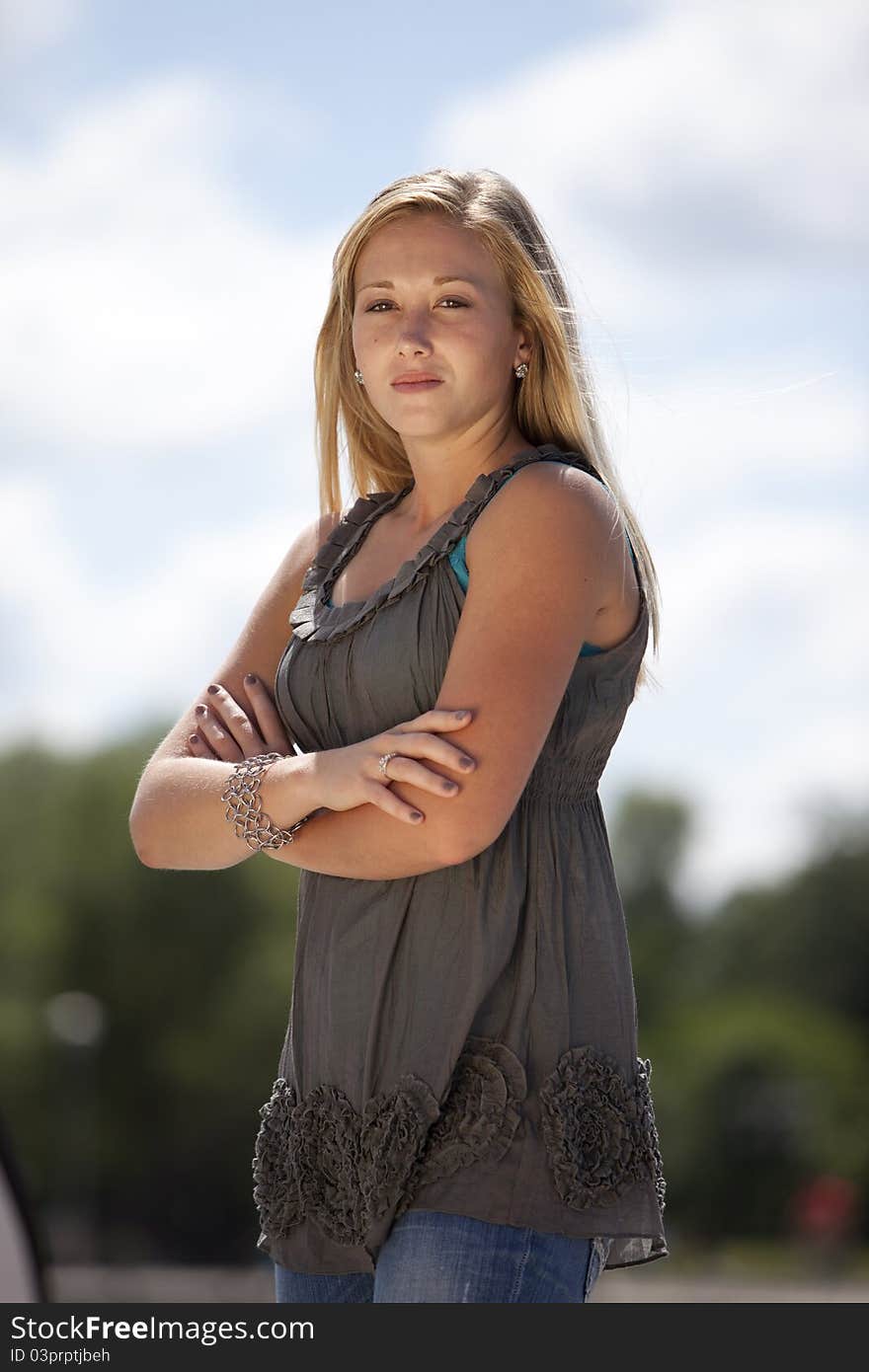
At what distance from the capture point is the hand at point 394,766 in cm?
290

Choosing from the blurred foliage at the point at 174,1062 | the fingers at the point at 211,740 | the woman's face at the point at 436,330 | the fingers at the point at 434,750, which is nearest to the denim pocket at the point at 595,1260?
the fingers at the point at 434,750

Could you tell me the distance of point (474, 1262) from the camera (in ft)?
9.16

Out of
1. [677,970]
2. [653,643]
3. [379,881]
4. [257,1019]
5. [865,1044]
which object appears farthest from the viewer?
[677,970]

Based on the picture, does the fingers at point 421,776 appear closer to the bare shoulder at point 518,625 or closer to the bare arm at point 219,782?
the bare shoulder at point 518,625

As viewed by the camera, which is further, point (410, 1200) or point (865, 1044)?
point (865, 1044)

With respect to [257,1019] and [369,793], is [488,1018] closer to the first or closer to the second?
[369,793]

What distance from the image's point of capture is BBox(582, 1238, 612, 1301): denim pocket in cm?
296

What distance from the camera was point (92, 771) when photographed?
170 feet

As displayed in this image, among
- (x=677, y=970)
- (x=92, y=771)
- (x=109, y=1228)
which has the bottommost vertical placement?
(x=109, y=1228)

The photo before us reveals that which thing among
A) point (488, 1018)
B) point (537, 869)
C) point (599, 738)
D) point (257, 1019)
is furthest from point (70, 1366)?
point (257, 1019)

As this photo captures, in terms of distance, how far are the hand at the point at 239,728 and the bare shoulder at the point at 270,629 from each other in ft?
0.13

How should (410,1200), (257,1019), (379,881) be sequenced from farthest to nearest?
(257,1019) < (379,881) < (410,1200)

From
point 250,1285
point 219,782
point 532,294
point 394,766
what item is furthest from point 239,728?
point 250,1285

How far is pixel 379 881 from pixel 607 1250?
73cm
